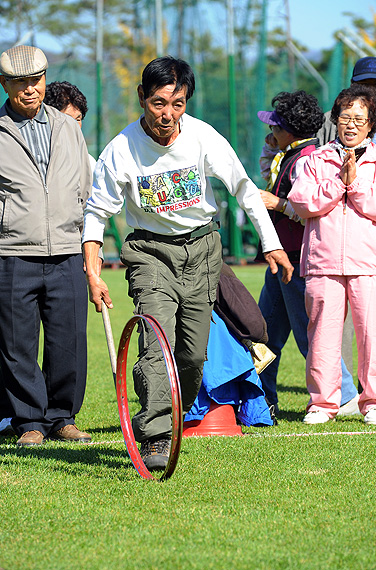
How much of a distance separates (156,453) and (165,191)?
1.41 m

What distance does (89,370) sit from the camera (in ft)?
29.1

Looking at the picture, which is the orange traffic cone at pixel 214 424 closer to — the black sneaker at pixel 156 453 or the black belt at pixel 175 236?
the black sneaker at pixel 156 453

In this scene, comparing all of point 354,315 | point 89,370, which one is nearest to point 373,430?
point 354,315

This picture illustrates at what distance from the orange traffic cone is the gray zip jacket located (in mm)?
1403

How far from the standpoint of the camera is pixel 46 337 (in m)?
5.78

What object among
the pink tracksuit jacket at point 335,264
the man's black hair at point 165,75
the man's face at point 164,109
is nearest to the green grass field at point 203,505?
the pink tracksuit jacket at point 335,264

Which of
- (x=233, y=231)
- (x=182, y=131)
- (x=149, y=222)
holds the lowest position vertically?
(x=233, y=231)

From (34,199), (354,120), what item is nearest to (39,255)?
(34,199)

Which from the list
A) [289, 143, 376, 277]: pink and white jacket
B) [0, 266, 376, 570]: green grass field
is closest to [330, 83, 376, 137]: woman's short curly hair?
[289, 143, 376, 277]: pink and white jacket

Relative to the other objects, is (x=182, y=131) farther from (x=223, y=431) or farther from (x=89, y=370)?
(x=89, y=370)

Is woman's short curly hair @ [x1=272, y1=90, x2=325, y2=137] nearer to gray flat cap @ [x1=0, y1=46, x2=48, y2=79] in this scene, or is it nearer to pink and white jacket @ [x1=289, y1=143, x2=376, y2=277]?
pink and white jacket @ [x1=289, y1=143, x2=376, y2=277]

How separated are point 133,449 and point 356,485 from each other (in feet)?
3.81

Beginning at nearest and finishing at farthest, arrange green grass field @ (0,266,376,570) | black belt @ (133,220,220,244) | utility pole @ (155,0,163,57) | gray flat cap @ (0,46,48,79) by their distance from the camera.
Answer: green grass field @ (0,266,376,570)
black belt @ (133,220,220,244)
gray flat cap @ (0,46,48,79)
utility pole @ (155,0,163,57)

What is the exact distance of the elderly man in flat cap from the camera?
18.0 ft
